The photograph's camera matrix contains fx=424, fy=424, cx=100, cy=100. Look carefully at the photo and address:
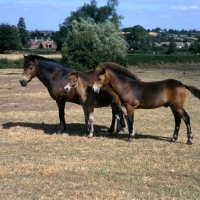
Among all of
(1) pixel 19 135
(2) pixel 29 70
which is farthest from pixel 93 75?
(1) pixel 19 135

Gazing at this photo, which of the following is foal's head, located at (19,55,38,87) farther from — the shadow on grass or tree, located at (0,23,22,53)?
tree, located at (0,23,22,53)

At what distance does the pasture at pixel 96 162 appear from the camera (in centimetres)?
692

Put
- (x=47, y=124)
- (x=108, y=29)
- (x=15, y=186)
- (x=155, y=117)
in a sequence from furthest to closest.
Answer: (x=108, y=29)
(x=155, y=117)
(x=47, y=124)
(x=15, y=186)

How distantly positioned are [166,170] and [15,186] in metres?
2.94

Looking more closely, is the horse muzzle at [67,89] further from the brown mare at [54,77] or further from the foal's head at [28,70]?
the foal's head at [28,70]

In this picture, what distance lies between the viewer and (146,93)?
431 inches

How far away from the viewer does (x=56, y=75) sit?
12.3 meters

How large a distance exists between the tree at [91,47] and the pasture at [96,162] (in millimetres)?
28507

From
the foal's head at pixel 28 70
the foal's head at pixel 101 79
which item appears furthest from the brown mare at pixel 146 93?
the foal's head at pixel 28 70

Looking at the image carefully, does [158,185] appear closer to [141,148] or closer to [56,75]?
[141,148]

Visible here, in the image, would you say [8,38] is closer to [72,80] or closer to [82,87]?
[82,87]

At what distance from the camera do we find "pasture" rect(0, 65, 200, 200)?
692 centimetres

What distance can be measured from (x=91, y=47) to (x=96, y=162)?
1395 inches

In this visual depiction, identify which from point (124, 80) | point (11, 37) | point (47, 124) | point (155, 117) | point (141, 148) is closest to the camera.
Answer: point (141, 148)
